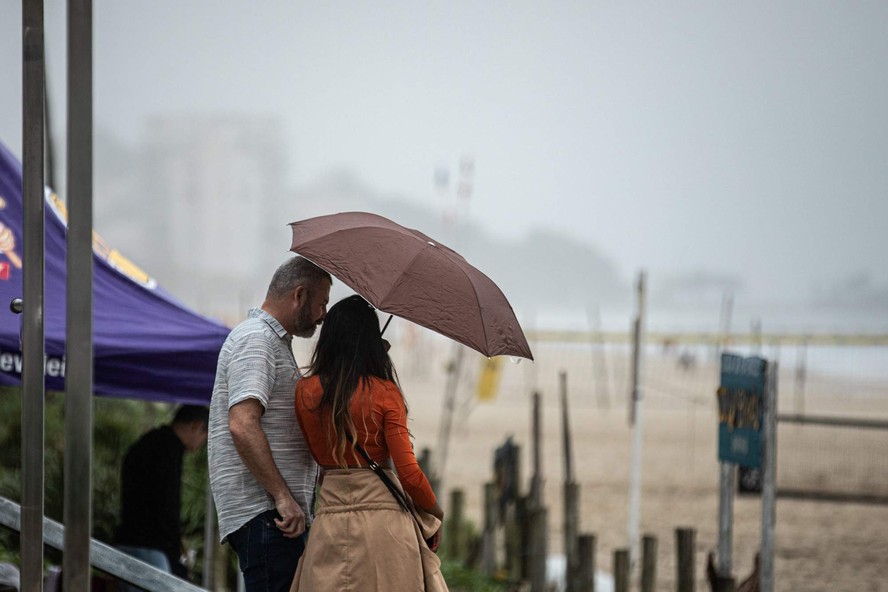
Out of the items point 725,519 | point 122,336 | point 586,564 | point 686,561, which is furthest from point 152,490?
point 586,564

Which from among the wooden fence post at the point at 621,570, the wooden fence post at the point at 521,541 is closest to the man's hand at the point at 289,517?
the wooden fence post at the point at 621,570

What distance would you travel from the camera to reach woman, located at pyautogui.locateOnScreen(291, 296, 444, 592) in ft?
8.92

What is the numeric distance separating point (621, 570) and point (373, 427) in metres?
4.05

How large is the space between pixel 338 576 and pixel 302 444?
0.38 metres

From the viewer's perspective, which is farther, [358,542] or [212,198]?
[212,198]

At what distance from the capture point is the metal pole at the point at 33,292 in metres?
2.30

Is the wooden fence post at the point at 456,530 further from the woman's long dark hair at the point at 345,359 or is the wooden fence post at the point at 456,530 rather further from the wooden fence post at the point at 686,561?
the woman's long dark hair at the point at 345,359

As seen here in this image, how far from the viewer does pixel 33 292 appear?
234 cm

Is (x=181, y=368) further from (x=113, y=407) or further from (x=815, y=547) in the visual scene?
(x=815, y=547)

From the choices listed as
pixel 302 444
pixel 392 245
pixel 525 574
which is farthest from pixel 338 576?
pixel 525 574

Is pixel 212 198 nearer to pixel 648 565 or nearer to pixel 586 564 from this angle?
pixel 586 564

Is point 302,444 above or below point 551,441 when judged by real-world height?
above

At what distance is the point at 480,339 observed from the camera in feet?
9.57

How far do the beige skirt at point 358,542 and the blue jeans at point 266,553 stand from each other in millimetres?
92
